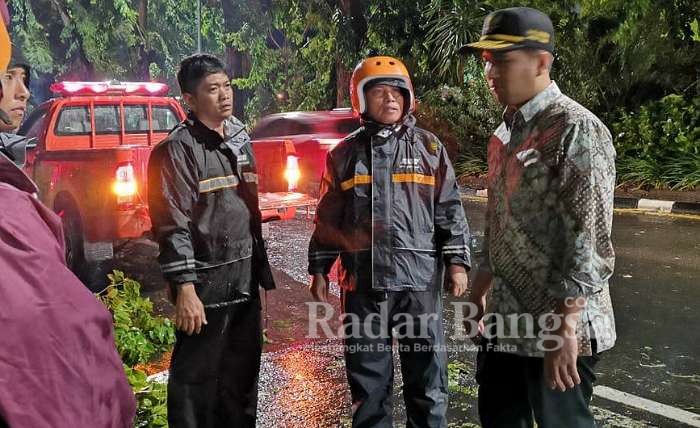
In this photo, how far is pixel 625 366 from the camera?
4.62 meters

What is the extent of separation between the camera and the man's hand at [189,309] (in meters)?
2.99

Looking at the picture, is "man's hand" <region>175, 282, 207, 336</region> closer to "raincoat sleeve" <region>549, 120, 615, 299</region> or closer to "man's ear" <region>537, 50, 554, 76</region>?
"raincoat sleeve" <region>549, 120, 615, 299</region>

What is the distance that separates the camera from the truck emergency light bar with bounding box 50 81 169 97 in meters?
7.96

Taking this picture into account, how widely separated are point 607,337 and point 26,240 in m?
1.84

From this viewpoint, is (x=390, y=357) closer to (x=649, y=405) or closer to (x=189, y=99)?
(x=189, y=99)

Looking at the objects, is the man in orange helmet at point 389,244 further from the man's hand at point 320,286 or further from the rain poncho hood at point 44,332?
the rain poncho hood at point 44,332

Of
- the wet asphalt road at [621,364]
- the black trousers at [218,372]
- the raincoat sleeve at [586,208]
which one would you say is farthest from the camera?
the wet asphalt road at [621,364]

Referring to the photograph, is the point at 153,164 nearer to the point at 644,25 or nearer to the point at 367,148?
the point at 367,148

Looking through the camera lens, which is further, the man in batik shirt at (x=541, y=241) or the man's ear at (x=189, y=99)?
the man's ear at (x=189, y=99)

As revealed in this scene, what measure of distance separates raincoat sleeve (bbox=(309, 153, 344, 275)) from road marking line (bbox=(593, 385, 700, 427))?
78.1 inches

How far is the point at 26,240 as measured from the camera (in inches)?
51.1

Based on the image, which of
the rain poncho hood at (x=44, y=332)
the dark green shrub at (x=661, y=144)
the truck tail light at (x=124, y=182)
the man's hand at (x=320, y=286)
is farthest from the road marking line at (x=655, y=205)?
the rain poncho hood at (x=44, y=332)

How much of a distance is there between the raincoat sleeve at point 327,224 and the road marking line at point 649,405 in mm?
1984

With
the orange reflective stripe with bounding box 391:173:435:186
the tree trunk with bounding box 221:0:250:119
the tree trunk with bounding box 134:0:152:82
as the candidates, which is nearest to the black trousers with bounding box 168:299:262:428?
the orange reflective stripe with bounding box 391:173:435:186
